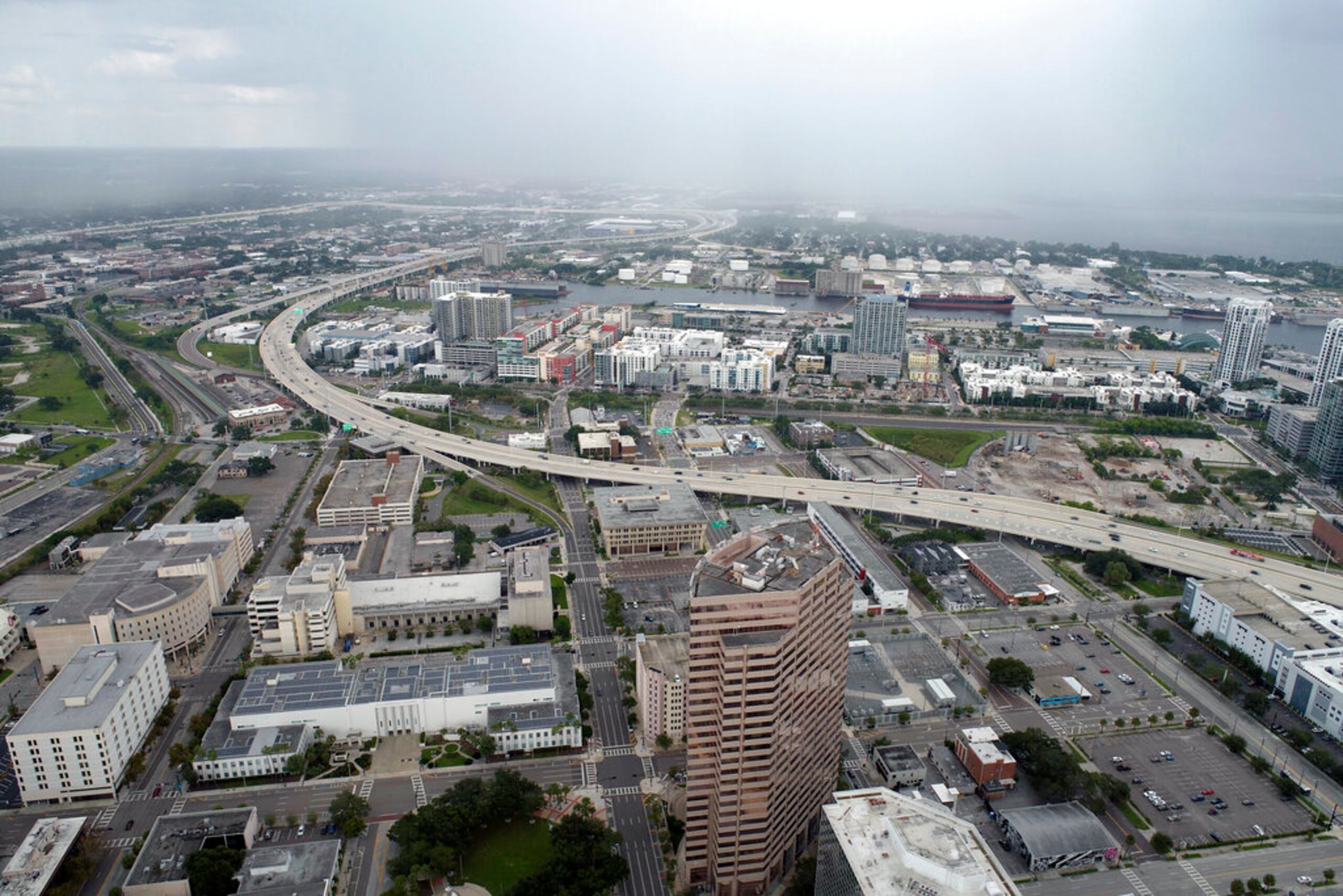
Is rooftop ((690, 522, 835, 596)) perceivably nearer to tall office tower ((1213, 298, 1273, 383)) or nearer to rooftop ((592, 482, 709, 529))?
rooftop ((592, 482, 709, 529))

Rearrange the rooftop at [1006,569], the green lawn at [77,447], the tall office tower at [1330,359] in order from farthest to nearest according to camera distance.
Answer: the tall office tower at [1330,359]
the green lawn at [77,447]
the rooftop at [1006,569]

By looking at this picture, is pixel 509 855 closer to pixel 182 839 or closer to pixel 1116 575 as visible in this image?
pixel 182 839

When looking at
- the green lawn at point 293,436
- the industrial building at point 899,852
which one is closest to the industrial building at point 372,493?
the green lawn at point 293,436

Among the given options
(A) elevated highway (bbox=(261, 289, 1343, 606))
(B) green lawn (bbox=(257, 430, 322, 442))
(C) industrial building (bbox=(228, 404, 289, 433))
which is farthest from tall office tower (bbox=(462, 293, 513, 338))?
(B) green lawn (bbox=(257, 430, 322, 442))

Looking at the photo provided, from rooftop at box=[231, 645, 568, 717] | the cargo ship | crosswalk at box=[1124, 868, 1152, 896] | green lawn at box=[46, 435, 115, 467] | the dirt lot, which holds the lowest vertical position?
crosswalk at box=[1124, 868, 1152, 896]

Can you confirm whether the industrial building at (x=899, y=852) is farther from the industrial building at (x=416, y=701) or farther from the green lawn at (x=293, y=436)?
the green lawn at (x=293, y=436)

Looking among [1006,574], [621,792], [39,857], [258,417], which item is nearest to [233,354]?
[258,417]
